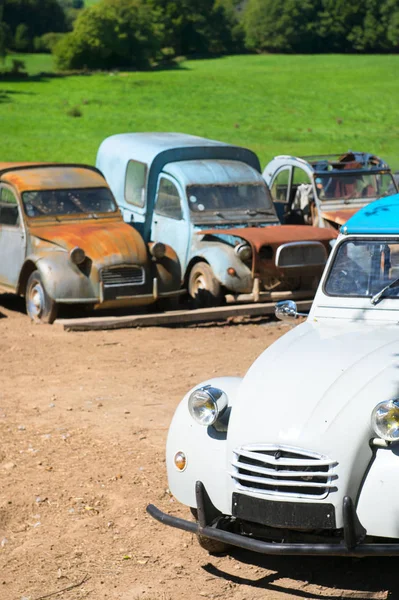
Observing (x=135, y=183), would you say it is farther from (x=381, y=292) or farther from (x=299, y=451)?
(x=299, y=451)

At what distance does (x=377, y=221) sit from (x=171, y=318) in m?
6.15

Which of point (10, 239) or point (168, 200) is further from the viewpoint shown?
point (168, 200)

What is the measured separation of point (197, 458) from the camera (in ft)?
18.7

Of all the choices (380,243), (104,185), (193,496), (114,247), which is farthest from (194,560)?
(104,185)

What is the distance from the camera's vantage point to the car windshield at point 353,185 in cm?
1566

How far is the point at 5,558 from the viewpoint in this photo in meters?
6.18

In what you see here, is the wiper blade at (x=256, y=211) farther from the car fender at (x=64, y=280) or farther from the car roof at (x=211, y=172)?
the car fender at (x=64, y=280)

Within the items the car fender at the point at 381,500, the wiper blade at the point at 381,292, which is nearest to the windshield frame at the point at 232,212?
the wiper blade at the point at 381,292

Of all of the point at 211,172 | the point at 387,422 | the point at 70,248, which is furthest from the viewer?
the point at 211,172

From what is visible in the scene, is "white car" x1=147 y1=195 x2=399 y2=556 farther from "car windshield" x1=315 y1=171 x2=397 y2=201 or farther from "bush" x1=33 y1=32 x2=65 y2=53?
"bush" x1=33 y1=32 x2=65 y2=53

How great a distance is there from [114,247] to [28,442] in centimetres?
515

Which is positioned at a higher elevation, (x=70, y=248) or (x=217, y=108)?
(x=217, y=108)

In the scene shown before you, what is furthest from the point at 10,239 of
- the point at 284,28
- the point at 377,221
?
the point at 284,28

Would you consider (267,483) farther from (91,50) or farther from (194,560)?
(91,50)
